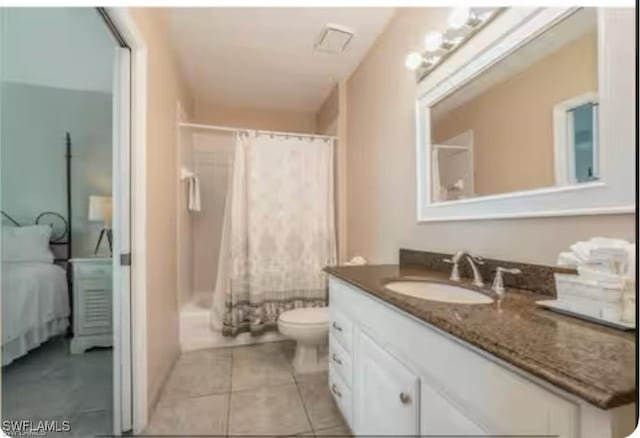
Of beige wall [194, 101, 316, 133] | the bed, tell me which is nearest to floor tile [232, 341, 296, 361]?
the bed

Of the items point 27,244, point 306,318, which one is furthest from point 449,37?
point 27,244

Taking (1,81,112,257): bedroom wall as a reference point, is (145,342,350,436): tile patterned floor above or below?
below

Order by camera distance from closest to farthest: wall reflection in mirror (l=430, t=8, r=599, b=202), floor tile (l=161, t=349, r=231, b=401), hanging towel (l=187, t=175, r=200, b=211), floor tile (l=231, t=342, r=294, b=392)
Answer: wall reflection in mirror (l=430, t=8, r=599, b=202) → floor tile (l=161, t=349, r=231, b=401) → floor tile (l=231, t=342, r=294, b=392) → hanging towel (l=187, t=175, r=200, b=211)

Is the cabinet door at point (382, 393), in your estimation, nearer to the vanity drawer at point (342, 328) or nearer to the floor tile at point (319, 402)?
the vanity drawer at point (342, 328)

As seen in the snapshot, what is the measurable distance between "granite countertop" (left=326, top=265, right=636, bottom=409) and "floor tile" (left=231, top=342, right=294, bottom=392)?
1362 mm

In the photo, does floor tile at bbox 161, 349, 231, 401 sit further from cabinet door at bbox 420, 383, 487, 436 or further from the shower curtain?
cabinet door at bbox 420, 383, 487, 436

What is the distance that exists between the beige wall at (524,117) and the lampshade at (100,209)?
181 centimetres

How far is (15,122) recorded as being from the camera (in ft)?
2.78

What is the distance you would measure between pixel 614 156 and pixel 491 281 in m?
0.59

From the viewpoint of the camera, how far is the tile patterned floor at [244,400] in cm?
149

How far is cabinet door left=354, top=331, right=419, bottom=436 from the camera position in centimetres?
87

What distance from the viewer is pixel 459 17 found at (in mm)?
1347

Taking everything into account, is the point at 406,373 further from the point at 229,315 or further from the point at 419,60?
the point at 229,315

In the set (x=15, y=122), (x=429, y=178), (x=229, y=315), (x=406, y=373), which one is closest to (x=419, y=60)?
(x=429, y=178)
